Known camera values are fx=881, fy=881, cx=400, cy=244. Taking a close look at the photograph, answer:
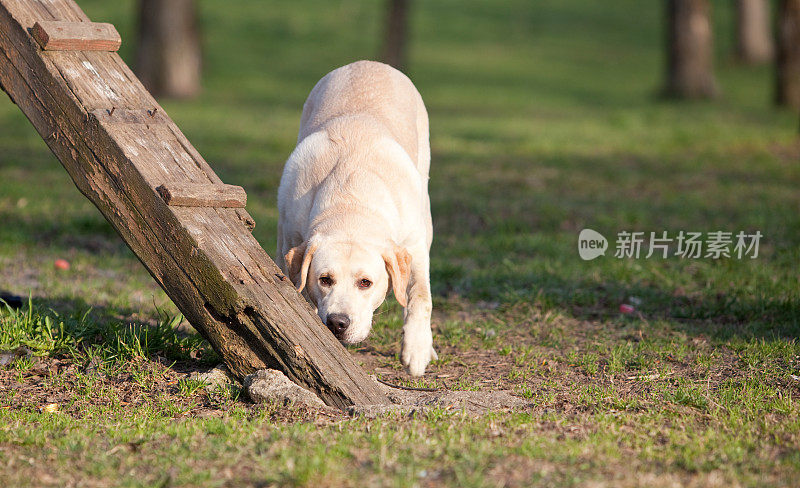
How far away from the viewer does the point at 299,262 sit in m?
4.61

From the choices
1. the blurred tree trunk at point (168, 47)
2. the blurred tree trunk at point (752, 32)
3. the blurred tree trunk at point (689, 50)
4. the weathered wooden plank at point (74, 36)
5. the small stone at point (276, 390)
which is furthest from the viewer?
the blurred tree trunk at point (752, 32)

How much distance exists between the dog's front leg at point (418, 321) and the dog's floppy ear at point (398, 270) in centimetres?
23

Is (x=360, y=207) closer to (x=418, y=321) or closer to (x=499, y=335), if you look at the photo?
(x=418, y=321)

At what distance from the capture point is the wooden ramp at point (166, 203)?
399 cm

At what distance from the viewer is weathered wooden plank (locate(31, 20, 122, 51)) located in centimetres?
427

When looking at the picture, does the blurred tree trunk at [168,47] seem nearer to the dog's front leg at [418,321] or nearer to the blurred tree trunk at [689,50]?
the blurred tree trunk at [689,50]

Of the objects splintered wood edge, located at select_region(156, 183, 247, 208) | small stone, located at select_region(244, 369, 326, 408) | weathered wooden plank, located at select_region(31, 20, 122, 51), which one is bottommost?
small stone, located at select_region(244, 369, 326, 408)

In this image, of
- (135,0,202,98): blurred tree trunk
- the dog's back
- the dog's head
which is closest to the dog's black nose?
the dog's head

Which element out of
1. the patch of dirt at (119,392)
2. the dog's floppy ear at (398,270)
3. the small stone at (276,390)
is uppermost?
the dog's floppy ear at (398,270)

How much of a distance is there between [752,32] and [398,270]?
2574 centimetres

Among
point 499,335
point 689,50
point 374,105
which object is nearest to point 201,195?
point 374,105

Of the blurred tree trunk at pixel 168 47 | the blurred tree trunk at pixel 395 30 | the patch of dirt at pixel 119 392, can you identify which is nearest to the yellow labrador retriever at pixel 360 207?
the patch of dirt at pixel 119 392

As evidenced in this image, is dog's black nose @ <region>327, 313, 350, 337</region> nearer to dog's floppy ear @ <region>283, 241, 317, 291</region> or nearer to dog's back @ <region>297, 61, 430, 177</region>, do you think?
dog's floppy ear @ <region>283, 241, 317, 291</region>

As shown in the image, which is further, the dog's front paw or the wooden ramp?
the dog's front paw
